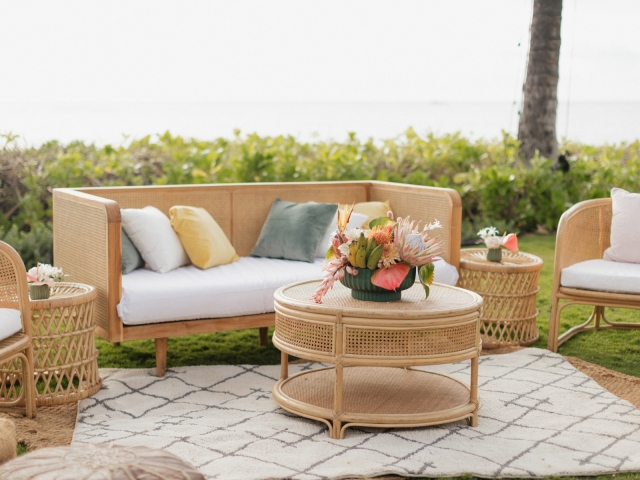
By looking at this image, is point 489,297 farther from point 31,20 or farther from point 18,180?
point 31,20

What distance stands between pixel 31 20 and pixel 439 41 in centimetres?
932

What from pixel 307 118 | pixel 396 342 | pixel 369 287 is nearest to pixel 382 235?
pixel 369 287

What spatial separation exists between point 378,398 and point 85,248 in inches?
66.9

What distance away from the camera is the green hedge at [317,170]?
6477 mm

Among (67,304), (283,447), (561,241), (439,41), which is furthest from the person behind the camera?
(439,41)

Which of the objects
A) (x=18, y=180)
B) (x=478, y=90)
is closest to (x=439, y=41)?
(x=478, y=90)

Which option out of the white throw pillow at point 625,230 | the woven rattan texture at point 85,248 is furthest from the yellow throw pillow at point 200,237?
the white throw pillow at point 625,230

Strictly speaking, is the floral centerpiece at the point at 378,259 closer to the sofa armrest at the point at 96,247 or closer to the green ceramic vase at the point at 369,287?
the green ceramic vase at the point at 369,287

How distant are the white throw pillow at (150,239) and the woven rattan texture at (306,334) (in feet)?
3.56

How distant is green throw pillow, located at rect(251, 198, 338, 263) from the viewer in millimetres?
4730

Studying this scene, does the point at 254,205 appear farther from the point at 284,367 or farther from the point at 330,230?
the point at 284,367

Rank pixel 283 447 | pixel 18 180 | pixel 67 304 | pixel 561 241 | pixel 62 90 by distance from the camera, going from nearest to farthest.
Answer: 1. pixel 283 447
2. pixel 67 304
3. pixel 561 241
4. pixel 18 180
5. pixel 62 90

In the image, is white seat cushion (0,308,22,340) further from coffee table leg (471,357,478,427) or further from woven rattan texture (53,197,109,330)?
coffee table leg (471,357,478,427)

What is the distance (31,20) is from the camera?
9.12 metres
